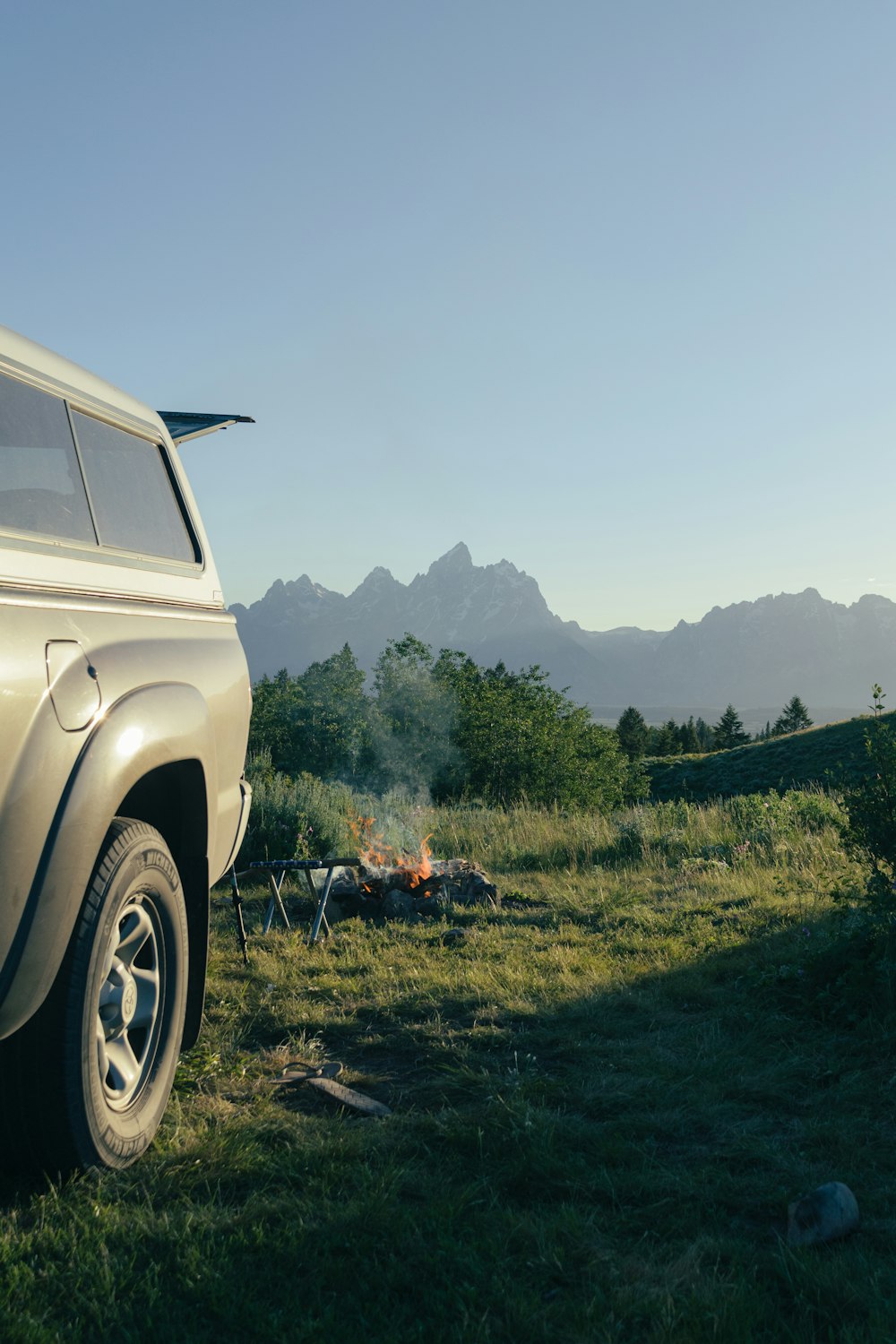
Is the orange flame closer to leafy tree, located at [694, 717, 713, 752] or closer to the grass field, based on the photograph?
the grass field

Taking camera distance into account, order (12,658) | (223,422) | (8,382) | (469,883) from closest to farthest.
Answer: (12,658), (8,382), (223,422), (469,883)

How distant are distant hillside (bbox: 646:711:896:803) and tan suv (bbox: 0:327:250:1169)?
44218 mm

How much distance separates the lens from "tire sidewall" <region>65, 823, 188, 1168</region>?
105 inches

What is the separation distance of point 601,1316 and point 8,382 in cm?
301

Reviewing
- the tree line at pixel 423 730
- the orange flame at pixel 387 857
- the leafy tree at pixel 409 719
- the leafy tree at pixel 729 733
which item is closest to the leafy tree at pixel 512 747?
the tree line at pixel 423 730

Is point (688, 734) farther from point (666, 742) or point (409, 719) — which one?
point (409, 719)

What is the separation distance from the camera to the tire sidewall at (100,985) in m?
2.68

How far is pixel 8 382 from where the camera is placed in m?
2.77

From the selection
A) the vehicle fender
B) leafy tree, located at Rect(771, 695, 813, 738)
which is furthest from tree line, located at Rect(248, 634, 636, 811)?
leafy tree, located at Rect(771, 695, 813, 738)

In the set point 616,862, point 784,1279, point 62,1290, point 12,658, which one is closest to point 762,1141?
point 784,1279

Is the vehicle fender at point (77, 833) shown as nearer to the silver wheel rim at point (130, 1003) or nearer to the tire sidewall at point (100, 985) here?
the tire sidewall at point (100, 985)

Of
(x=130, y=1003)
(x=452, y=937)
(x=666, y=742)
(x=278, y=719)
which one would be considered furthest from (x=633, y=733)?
(x=130, y=1003)

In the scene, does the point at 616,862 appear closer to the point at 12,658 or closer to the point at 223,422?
the point at 223,422

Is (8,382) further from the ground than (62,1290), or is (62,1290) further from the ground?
(8,382)
